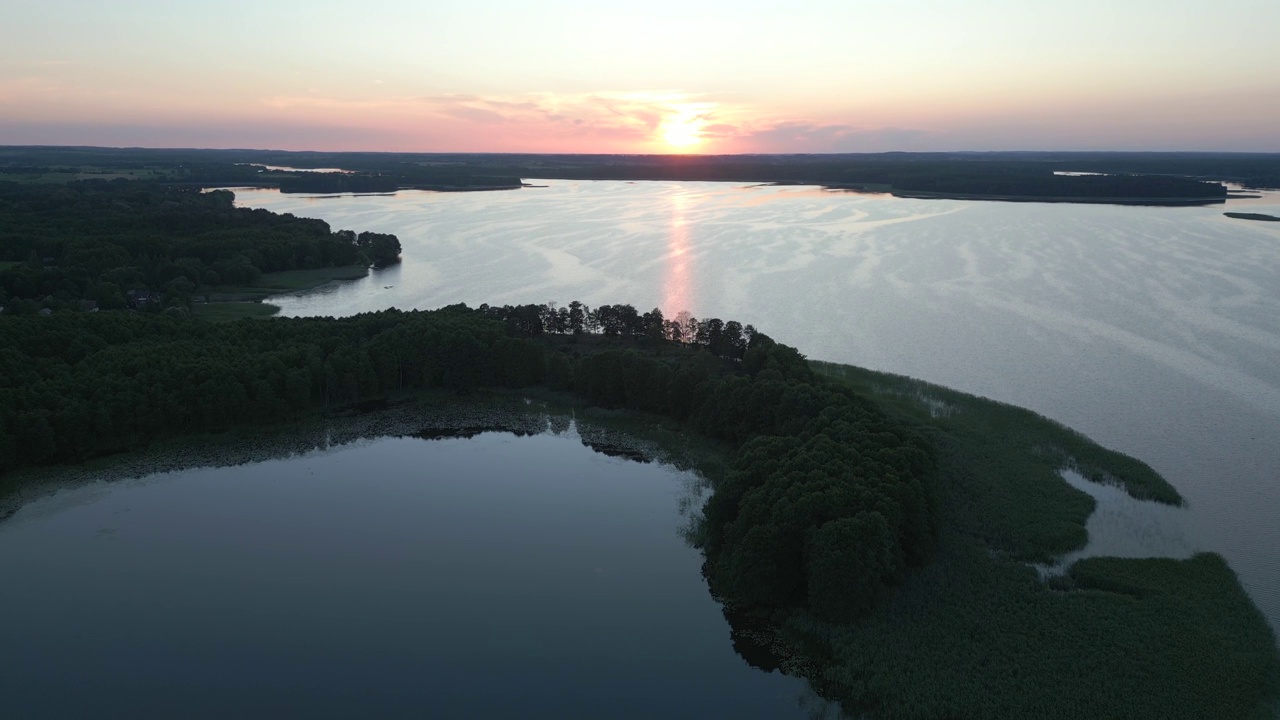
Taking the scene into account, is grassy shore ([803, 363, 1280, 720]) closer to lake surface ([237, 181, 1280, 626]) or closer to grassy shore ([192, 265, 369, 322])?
lake surface ([237, 181, 1280, 626])

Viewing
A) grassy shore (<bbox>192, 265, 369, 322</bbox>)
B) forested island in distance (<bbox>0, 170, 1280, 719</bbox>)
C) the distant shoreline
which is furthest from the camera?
the distant shoreline

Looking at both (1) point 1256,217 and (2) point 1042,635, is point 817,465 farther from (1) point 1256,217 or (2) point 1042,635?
(1) point 1256,217

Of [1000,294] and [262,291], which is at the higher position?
[1000,294]

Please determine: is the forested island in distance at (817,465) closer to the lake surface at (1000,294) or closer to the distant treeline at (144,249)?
the distant treeline at (144,249)

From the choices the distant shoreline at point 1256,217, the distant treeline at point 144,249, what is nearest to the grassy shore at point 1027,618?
Answer: the distant treeline at point 144,249

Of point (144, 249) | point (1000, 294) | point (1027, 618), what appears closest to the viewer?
point (1027, 618)

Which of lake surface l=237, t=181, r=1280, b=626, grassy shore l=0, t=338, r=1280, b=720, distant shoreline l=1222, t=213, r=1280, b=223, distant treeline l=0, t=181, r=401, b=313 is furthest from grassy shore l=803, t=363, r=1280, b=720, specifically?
distant shoreline l=1222, t=213, r=1280, b=223

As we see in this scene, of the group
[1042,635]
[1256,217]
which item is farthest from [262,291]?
[1256,217]

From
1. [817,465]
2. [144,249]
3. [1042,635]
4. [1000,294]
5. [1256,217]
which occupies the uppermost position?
[1256,217]
